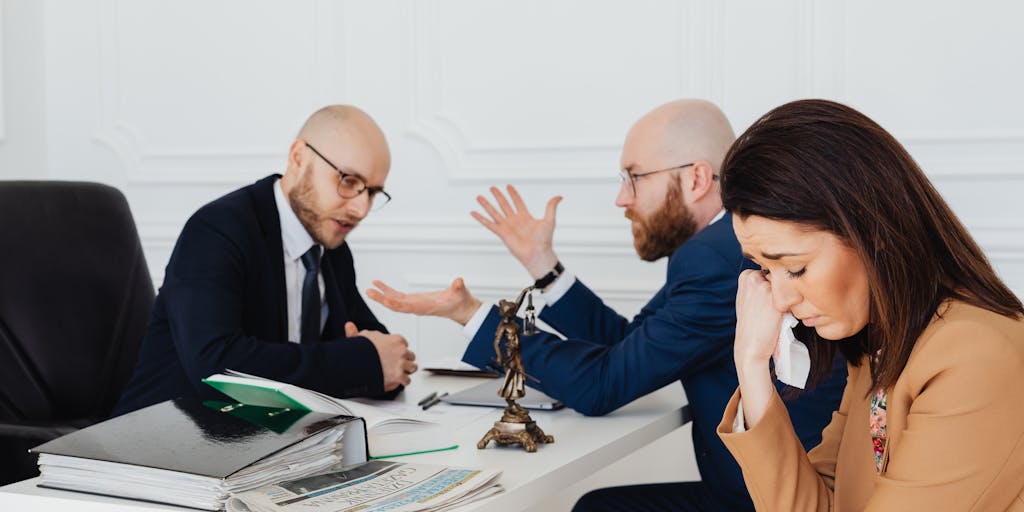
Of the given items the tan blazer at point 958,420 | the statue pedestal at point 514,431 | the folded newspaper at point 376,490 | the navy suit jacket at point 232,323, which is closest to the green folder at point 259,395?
the folded newspaper at point 376,490

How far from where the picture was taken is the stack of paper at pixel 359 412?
170 cm

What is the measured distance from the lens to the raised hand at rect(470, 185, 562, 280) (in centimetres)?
263

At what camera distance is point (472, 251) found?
3.68 m

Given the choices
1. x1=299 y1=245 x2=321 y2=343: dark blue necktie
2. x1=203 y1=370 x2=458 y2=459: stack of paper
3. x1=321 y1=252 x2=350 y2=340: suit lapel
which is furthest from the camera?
x1=321 y1=252 x2=350 y2=340: suit lapel

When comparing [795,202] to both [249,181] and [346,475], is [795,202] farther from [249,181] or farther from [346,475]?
[249,181]

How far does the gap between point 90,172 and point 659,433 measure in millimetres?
2862

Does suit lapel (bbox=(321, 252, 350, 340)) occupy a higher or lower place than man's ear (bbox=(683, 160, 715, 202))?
lower

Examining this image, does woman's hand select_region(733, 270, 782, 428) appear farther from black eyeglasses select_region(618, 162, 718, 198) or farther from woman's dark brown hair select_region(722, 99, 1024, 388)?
black eyeglasses select_region(618, 162, 718, 198)

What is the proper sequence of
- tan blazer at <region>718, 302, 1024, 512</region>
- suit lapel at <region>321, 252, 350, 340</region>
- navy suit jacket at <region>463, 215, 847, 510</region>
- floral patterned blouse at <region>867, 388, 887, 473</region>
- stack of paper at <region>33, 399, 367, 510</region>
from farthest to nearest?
suit lapel at <region>321, 252, 350, 340</region> → navy suit jacket at <region>463, 215, 847, 510</region> → floral patterned blouse at <region>867, 388, 887, 473</region> → stack of paper at <region>33, 399, 367, 510</region> → tan blazer at <region>718, 302, 1024, 512</region>

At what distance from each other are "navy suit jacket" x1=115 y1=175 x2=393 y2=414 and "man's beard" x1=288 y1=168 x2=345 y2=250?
71 millimetres

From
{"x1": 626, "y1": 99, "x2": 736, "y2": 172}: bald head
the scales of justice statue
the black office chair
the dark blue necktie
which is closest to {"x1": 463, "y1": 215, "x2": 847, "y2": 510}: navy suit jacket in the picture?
the scales of justice statue

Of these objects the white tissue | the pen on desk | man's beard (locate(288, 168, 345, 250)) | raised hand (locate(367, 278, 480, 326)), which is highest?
man's beard (locate(288, 168, 345, 250))

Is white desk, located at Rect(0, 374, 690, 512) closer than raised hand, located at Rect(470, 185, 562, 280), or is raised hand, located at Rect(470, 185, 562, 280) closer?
white desk, located at Rect(0, 374, 690, 512)

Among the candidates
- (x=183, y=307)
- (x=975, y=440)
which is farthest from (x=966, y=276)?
(x=183, y=307)
